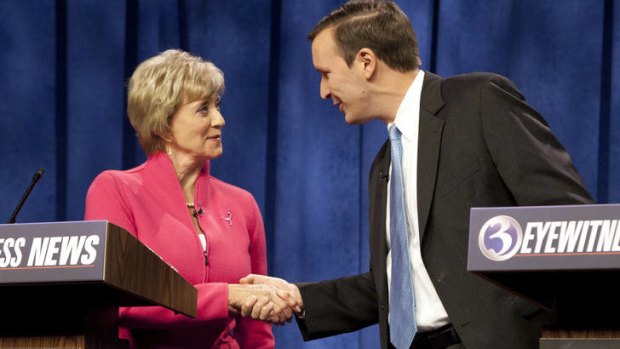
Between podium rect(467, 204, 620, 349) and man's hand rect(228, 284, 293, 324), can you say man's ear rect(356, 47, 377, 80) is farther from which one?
podium rect(467, 204, 620, 349)

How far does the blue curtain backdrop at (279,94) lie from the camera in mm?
3377

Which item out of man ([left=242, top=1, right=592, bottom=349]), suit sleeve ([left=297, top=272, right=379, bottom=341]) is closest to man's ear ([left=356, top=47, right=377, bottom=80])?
man ([left=242, top=1, right=592, bottom=349])

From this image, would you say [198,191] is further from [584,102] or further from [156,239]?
[584,102]

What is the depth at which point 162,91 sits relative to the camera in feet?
8.91

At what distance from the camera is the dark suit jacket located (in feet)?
6.10

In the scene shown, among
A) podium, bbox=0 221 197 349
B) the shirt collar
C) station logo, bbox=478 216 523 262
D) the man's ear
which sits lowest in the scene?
podium, bbox=0 221 197 349

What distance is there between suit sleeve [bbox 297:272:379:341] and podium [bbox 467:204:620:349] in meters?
1.04

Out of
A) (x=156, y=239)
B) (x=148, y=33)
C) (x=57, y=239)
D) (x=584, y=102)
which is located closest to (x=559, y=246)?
(x=57, y=239)

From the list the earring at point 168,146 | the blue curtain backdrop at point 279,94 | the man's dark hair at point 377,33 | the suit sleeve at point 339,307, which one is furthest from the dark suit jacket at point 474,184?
the blue curtain backdrop at point 279,94

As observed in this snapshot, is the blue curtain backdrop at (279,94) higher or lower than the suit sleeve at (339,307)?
higher

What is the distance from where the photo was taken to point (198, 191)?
Answer: 2.63 meters

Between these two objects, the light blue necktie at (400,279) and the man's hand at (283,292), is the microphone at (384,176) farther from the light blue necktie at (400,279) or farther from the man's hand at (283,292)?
the man's hand at (283,292)

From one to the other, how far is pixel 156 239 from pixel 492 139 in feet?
3.04

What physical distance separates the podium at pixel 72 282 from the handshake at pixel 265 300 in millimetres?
672
